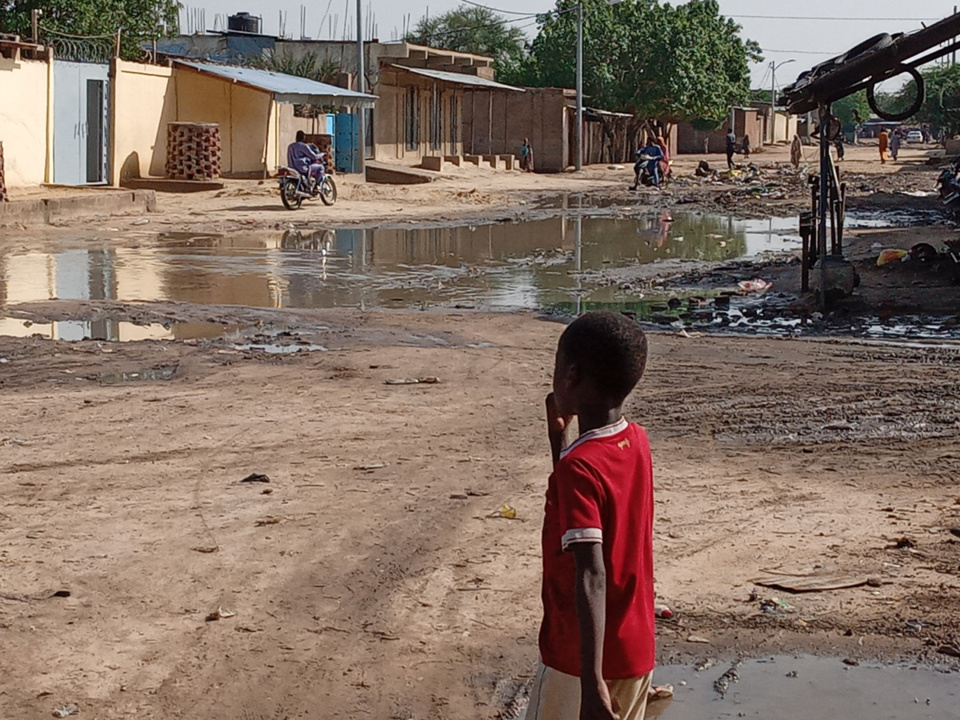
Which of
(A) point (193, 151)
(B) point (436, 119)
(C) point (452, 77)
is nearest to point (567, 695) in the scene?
(A) point (193, 151)

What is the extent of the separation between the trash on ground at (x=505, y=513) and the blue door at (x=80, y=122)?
23.9m

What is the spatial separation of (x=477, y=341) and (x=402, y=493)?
4643mm

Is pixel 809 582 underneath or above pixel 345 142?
underneath

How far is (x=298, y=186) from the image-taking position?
84.9 ft

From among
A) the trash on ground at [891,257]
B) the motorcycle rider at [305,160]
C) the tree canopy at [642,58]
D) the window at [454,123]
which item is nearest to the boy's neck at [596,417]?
the trash on ground at [891,257]

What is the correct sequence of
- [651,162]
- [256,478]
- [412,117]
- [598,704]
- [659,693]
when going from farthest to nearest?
[412,117] < [651,162] < [256,478] < [659,693] < [598,704]

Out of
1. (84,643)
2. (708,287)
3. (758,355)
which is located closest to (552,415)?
(84,643)

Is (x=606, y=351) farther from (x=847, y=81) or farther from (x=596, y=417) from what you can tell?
(x=847, y=81)

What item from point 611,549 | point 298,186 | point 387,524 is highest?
point 298,186

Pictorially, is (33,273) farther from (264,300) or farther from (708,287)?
(708,287)

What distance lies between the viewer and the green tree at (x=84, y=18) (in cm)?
3506

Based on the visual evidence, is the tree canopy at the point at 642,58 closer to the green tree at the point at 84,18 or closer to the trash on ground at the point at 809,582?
the green tree at the point at 84,18

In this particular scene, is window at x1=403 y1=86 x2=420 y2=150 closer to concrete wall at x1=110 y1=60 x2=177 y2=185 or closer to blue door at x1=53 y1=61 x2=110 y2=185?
concrete wall at x1=110 y1=60 x2=177 y2=185

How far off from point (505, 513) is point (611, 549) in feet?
10.3
